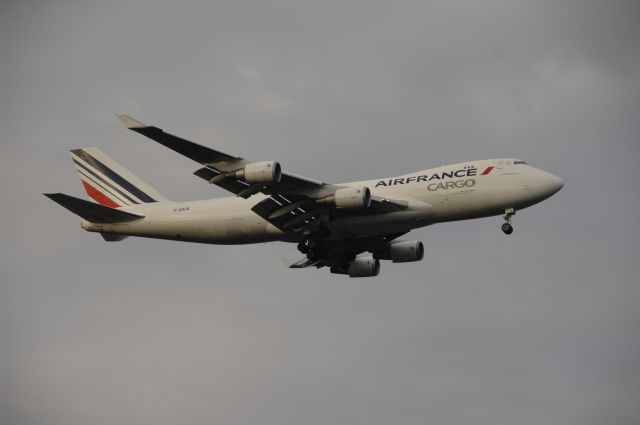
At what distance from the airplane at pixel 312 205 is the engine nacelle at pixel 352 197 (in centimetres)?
6

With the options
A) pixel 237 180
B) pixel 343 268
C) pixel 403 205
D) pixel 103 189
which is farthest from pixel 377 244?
pixel 103 189

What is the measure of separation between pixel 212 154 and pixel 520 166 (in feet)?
51.1

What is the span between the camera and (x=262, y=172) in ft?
159

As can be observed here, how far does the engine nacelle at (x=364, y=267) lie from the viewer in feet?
196

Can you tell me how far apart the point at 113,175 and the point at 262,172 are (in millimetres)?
14930

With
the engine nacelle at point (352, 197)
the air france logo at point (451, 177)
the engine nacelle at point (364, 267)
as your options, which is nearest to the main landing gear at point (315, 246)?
the engine nacelle at point (352, 197)

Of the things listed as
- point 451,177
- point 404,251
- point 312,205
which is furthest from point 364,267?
point 451,177

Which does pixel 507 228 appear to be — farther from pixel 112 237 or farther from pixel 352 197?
pixel 112 237

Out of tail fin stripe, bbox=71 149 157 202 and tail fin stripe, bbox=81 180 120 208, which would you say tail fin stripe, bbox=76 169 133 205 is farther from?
tail fin stripe, bbox=71 149 157 202

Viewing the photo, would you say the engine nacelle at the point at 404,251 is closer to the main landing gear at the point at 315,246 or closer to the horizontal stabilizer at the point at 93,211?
the main landing gear at the point at 315,246

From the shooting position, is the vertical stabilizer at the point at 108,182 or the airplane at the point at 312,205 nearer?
the airplane at the point at 312,205

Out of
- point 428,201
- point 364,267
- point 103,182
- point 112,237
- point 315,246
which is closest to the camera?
point 428,201

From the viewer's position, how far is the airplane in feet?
164

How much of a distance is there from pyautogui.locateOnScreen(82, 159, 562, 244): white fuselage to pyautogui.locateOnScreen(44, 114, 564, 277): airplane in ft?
0.16
